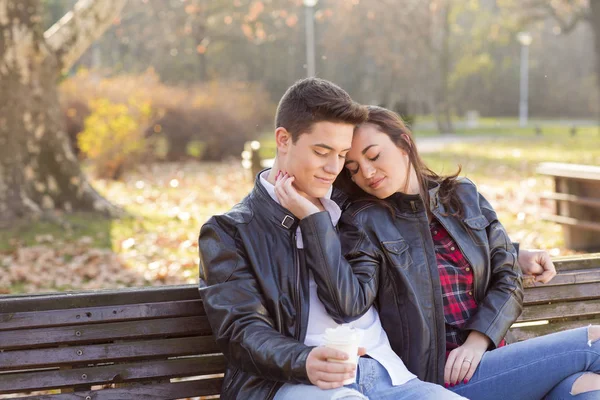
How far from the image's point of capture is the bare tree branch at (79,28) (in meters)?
10.2

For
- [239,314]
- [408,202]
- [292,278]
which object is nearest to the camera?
[239,314]

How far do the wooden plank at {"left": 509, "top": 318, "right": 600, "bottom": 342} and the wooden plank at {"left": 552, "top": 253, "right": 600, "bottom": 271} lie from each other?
9.2 inches

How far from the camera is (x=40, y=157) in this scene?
984 centimetres

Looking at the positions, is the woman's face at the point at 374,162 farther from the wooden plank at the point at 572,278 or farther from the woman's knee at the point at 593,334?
the woman's knee at the point at 593,334

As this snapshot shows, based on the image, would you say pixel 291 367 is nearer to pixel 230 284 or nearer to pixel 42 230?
pixel 230 284

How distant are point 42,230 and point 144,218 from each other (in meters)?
1.66

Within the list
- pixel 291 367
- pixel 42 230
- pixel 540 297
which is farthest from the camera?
pixel 42 230

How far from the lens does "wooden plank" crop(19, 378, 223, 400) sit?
286 cm

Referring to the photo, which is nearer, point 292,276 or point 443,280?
point 292,276

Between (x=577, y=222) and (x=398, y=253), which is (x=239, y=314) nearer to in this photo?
(x=398, y=253)

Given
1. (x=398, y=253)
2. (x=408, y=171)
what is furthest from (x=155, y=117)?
(x=398, y=253)

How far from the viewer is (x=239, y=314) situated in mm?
2611

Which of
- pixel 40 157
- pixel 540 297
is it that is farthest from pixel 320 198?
pixel 40 157

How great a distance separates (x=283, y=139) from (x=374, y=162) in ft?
1.25
